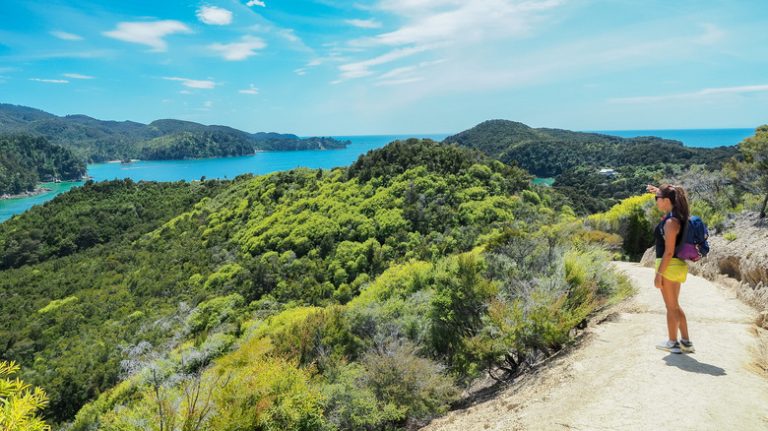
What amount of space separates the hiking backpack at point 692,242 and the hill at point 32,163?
19645 centimetres

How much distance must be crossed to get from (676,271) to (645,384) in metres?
1.59

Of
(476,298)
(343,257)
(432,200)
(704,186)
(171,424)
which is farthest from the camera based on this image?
(432,200)

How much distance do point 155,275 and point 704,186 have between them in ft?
153

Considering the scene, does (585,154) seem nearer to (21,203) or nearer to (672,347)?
(672,347)

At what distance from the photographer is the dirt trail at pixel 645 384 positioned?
15.6 feet

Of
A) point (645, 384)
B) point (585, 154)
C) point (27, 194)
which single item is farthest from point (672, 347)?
point (27, 194)

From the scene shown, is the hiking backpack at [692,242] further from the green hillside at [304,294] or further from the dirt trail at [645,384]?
the green hillside at [304,294]

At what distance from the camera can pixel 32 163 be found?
174 m

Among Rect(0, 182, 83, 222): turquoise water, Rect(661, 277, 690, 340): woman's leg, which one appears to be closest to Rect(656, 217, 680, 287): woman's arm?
Rect(661, 277, 690, 340): woman's leg

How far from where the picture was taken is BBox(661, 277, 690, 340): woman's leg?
576cm

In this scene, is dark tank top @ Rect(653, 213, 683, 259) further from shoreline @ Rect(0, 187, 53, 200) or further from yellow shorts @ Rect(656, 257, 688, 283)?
shoreline @ Rect(0, 187, 53, 200)

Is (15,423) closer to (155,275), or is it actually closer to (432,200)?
(432,200)

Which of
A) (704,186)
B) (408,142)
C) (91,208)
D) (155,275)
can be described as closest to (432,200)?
(408,142)

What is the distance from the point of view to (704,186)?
1822 cm
